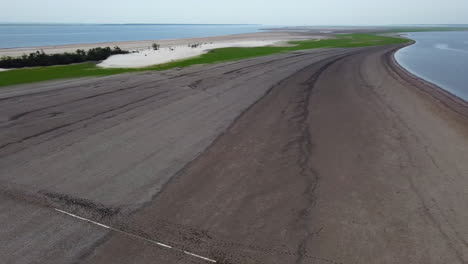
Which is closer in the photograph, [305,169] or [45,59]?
[305,169]

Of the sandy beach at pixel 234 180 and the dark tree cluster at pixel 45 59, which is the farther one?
the dark tree cluster at pixel 45 59

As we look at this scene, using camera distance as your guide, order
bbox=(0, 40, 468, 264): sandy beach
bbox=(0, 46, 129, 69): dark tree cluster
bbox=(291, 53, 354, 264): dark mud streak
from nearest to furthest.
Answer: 1. bbox=(0, 40, 468, 264): sandy beach
2. bbox=(291, 53, 354, 264): dark mud streak
3. bbox=(0, 46, 129, 69): dark tree cluster

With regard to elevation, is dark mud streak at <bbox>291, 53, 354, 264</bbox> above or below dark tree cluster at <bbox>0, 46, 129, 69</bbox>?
below

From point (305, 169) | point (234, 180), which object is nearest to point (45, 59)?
point (234, 180)

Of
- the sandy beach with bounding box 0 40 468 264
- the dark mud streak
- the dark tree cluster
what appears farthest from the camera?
the dark tree cluster

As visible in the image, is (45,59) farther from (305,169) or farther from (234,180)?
(305,169)

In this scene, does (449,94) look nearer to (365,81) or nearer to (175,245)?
(365,81)

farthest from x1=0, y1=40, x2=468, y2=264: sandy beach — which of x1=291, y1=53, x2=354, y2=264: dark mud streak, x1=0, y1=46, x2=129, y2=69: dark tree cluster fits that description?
x1=0, y1=46, x2=129, y2=69: dark tree cluster

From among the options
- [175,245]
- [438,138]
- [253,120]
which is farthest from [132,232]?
[438,138]

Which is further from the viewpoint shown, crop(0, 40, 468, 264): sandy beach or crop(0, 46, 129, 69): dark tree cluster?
crop(0, 46, 129, 69): dark tree cluster

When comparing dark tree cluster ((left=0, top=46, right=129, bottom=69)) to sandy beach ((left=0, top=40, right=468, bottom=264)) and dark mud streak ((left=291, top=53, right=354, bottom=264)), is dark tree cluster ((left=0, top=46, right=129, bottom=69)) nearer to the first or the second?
sandy beach ((left=0, top=40, right=468, bottom=264))

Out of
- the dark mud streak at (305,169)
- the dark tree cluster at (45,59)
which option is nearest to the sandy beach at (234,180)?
the dark mud streak at (305,169)

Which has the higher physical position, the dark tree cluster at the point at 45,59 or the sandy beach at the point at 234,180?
the dark tree cluster at the point at 45,59

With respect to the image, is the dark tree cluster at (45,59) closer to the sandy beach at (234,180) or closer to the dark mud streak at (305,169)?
the sandy beach at (234,180)
